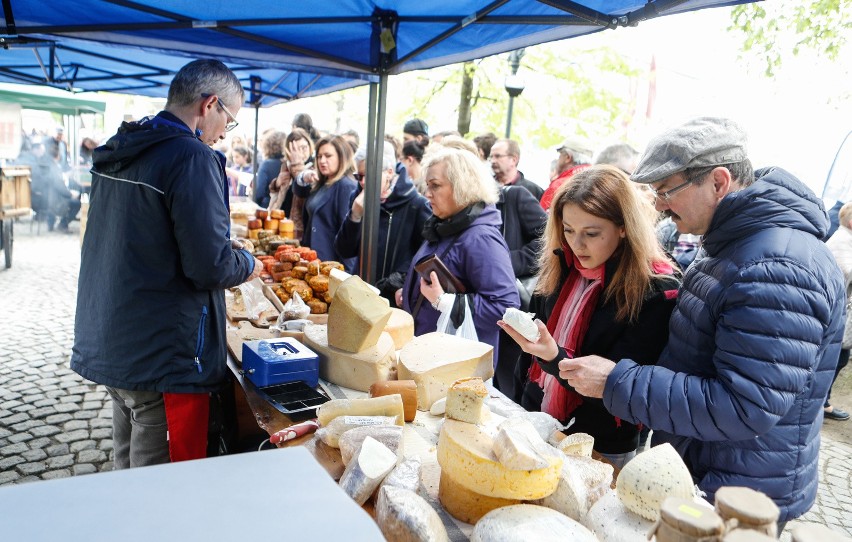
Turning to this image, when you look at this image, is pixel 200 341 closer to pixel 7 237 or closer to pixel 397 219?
pixel 397 219

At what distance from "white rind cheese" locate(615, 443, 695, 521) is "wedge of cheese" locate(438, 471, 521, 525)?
230 mm

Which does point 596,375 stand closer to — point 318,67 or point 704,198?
point 704,198

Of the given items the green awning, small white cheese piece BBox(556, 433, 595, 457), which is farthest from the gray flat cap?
the green awning

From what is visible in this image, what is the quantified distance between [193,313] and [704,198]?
1863 mm

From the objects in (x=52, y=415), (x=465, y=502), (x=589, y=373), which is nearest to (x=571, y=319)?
(x=589, y=373)

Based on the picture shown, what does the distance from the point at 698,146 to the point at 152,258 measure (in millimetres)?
1901

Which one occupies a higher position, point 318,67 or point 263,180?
point 318,67

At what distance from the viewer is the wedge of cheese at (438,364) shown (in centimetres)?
199

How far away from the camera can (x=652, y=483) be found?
1.12m

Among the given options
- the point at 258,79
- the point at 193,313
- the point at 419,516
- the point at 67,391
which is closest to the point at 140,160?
the point at 193,313

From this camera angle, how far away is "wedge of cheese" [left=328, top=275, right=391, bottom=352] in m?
2.16

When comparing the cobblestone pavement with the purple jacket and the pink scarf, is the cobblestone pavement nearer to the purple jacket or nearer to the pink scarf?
the pink scarf

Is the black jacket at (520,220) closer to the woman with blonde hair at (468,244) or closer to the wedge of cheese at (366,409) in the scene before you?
the woman with blonde hair at (468,244)

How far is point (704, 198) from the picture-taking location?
167 centimetres
